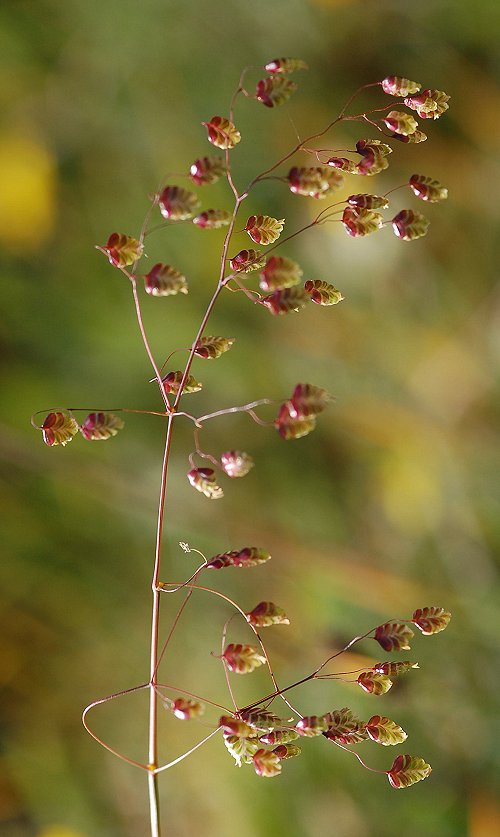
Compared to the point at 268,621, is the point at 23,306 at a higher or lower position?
higher

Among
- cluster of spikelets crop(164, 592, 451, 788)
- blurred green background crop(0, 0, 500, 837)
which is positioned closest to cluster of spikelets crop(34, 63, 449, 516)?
cluster of spikelets crop(164, 592, 451, 788)

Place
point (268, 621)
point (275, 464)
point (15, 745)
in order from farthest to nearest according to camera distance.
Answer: point (275, 464) < point (15, 745) < point (268, 621)

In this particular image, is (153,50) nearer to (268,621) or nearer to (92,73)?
(92,73)

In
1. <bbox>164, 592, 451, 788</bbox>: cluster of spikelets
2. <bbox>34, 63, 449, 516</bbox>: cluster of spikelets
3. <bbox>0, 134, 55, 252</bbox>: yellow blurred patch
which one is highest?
<bbox>0, 134, 55, 252</bbox>: yellow blurred patch

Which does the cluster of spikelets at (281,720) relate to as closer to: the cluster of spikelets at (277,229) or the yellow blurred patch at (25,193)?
the cluster of spikelets at (277,229)

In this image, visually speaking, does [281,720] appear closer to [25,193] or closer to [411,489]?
[411,489]

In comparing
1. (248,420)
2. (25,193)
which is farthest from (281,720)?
(25,193)

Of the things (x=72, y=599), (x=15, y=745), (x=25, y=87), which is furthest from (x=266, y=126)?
(x=15, y=745)

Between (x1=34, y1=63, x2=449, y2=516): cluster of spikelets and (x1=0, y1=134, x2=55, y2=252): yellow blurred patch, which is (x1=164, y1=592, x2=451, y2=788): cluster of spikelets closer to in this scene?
(x1=34, y1=63, x2=449, y2=516): cluster of spikelets
